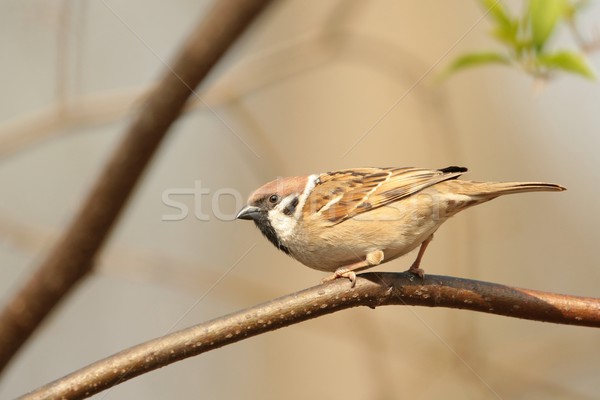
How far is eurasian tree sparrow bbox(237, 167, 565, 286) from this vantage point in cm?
349

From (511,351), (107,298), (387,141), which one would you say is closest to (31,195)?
(107,298)

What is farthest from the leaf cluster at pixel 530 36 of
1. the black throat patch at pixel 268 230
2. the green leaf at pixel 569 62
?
the black throat patch at pixel 268 230

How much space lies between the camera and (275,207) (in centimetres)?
387

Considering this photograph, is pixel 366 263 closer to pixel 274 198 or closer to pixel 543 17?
pixel 274 198

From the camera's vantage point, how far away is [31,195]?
31.2 feet

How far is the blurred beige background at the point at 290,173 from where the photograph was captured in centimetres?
454

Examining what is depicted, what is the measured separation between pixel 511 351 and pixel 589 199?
2.79m

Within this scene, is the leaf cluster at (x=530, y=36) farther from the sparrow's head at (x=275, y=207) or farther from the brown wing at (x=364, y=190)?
the sparrow's head at (x=275, y=207)

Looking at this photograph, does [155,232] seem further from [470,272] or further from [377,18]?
[470,272]

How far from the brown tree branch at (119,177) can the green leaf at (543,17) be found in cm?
118

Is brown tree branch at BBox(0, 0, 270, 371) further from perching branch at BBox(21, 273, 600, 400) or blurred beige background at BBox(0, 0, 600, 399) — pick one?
perching branch at BBox(21, 273, 600, 400)

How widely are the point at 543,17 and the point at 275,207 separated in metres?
1.64

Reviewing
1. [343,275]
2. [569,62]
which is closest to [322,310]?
[343,275]

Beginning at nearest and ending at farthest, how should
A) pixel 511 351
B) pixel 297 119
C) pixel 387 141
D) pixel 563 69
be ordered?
pixel 563 69 → pixel 511 351 → pixel 387 141 → pixel 297 119
